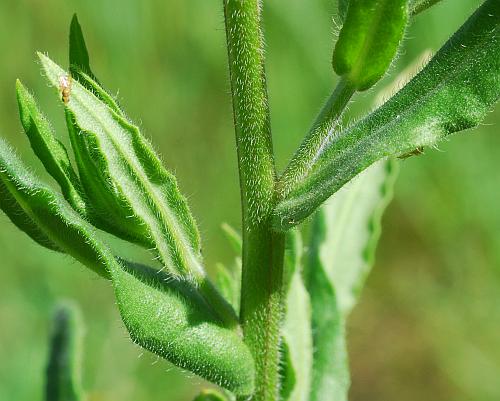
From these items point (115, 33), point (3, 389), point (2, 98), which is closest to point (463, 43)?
point (3, 389)

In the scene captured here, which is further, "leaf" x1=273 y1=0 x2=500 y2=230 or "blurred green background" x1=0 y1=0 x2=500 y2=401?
"blurred green background" x1=0 y1=0 x2=500 y2=401

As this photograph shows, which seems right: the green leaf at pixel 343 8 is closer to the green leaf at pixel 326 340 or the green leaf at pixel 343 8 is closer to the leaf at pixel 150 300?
the leaf at pixel 150 300

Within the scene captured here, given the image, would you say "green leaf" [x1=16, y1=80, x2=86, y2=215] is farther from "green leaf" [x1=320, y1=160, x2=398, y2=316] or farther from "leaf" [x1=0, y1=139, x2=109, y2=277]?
"green leaf" [x1=320, y1=160, x2=398, y2=316]

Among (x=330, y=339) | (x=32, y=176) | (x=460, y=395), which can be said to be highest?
(x=32, y=176)

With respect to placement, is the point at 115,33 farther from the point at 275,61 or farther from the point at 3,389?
the point at 3,389

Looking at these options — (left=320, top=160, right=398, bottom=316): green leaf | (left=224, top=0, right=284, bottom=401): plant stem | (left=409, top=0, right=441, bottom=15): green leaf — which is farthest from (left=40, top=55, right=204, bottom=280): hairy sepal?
(left=320, top=160, right=398, bottom=316): green leaf

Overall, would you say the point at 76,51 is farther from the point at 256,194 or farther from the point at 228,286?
the point at 228,286

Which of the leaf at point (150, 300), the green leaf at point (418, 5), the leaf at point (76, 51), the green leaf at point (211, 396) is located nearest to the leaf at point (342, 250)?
the green leaf at point (211, 396)
